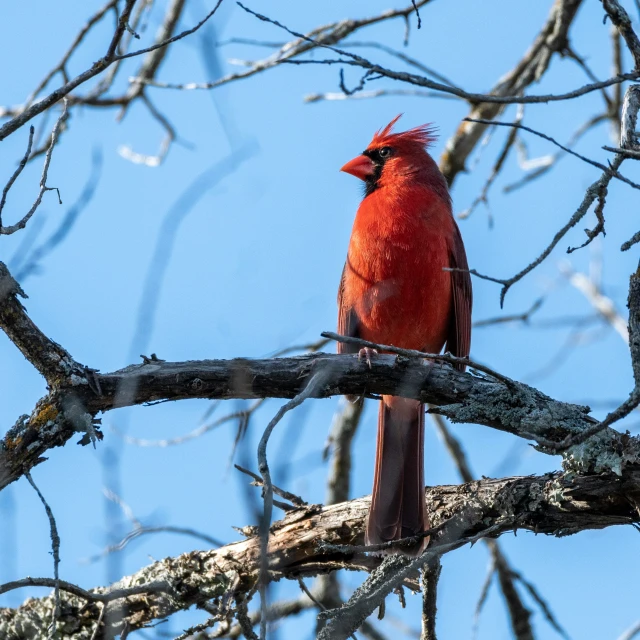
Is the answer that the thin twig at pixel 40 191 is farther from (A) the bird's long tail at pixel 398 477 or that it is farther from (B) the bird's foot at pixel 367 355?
(A) the bird's long tail at pixel 398 477

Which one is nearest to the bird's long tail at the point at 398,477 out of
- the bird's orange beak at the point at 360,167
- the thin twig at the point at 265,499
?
the thin twig at the point at 265,499

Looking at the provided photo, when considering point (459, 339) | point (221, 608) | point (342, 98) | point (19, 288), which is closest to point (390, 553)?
point (221, 608)

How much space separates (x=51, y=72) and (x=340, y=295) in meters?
1.92

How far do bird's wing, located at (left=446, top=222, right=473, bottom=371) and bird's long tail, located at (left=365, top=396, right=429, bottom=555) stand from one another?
41 centimetres

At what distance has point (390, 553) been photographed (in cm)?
364

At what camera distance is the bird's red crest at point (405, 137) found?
217 inches

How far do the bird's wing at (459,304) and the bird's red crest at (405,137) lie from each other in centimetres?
85

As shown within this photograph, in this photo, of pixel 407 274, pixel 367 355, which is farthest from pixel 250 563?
pixel 407 274

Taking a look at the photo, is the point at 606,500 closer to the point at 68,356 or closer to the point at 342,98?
the point at 68,356

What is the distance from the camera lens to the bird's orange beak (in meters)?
5.42

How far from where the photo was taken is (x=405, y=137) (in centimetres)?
554

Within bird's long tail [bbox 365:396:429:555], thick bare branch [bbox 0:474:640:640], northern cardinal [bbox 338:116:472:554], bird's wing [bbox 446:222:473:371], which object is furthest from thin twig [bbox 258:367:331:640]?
bird's wing [bbox 446:222:473:371]

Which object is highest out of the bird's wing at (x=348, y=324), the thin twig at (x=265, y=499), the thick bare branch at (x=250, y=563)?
the bird's wing at (x=348, y=324)

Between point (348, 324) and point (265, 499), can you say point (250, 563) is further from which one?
point (265, 499)
